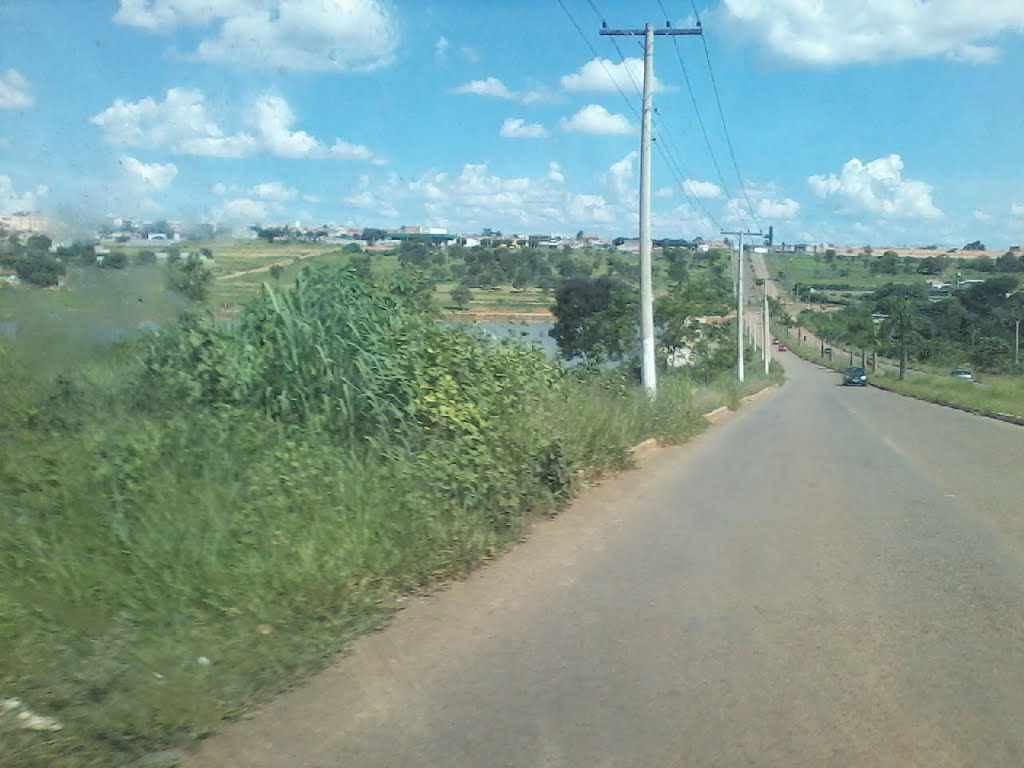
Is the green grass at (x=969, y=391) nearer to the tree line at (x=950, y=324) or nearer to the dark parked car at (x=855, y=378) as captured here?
the dark parked car at (x=855, y=378)

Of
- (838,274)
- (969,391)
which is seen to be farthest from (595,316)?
(838,274)

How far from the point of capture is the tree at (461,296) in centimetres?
1491

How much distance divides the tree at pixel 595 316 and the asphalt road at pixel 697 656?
18.6 meters

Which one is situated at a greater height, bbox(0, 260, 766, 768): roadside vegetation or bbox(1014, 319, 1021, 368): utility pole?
bbox(0, 260, 766, 768): roadside vegetation

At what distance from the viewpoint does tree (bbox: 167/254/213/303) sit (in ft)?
31.7

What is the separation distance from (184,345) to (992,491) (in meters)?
10.9

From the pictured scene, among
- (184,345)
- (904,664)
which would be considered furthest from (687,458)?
(904,664)

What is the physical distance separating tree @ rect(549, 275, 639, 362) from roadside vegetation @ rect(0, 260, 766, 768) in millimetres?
17118

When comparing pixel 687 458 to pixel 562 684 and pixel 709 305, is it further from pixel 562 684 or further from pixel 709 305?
pixel 709 305

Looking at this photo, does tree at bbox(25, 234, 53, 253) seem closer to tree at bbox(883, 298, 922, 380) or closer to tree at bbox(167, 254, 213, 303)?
tree at bbox(167, 254, 213, 303)

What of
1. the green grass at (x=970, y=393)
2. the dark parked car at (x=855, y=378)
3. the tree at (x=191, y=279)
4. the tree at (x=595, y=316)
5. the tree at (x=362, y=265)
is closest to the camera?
A: the tree at (x=191, y=279)

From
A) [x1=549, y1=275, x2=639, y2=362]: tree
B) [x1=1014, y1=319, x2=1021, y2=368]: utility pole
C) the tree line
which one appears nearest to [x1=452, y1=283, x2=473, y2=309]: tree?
[x1=549, y1=275, x2=639, y2=362]: tree

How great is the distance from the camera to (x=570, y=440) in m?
12.7

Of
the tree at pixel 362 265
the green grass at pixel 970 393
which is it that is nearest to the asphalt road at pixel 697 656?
the tree at pixel 362 265
